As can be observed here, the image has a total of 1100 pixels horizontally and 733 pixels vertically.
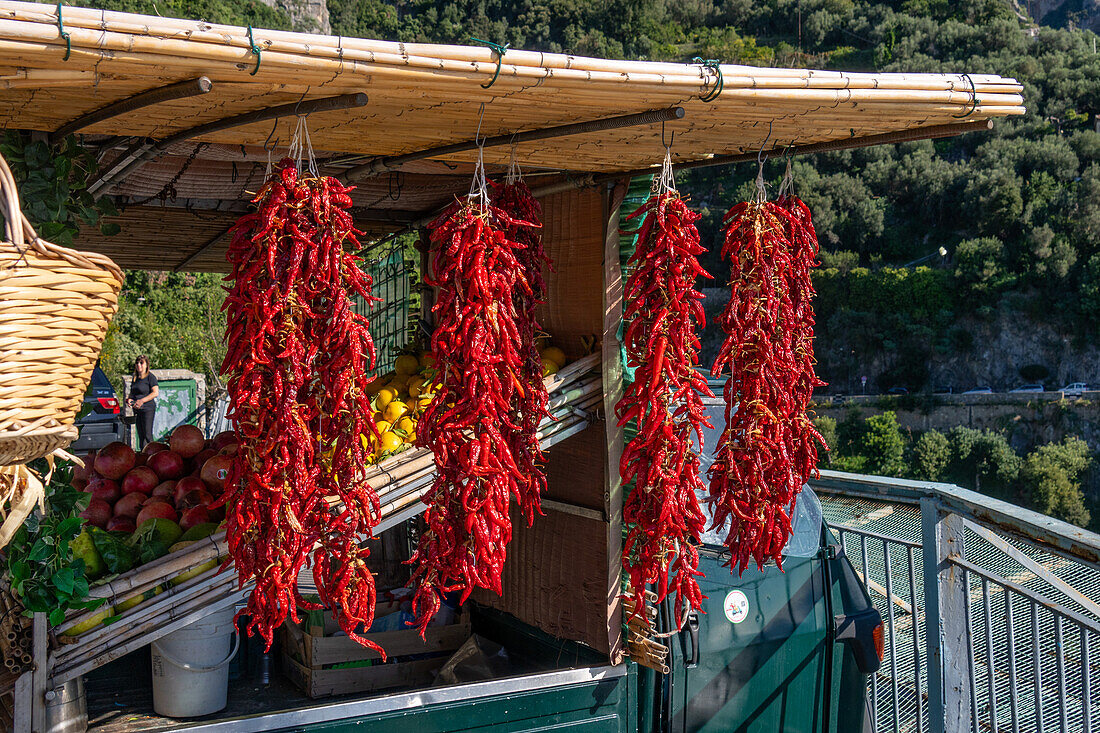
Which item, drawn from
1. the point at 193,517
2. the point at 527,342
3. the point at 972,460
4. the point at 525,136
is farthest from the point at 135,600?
the point at 972,460

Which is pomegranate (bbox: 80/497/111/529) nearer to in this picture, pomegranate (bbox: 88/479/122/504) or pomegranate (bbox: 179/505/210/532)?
pomegranate (bbox: 88/479/122/504)

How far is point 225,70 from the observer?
6.18ft

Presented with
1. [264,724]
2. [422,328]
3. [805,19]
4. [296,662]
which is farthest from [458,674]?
[805,19]

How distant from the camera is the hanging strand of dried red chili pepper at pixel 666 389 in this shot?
8.75 feet

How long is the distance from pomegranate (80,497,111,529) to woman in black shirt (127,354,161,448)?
20.7ft

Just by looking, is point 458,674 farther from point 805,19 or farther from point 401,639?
point 805,19

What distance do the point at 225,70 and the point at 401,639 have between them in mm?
2259

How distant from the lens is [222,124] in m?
2.34

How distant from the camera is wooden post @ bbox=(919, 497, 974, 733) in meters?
2.88

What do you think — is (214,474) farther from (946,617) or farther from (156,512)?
(946,617)

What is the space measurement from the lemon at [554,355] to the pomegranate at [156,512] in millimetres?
1439

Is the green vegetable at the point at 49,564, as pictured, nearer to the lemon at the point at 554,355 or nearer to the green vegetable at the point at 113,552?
the green vegetable at the point at 113,552

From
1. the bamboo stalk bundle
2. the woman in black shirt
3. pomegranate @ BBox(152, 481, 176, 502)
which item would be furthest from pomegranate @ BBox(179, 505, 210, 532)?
the woman in black shirt

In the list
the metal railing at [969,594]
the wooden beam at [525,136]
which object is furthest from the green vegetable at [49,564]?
the metal railing at [969,594]
